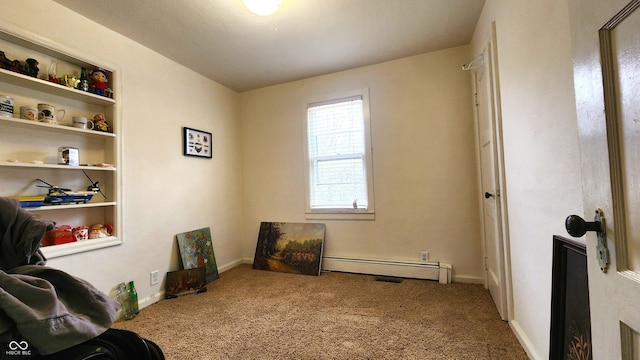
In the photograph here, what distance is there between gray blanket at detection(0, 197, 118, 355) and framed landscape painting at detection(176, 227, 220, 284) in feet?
6.67

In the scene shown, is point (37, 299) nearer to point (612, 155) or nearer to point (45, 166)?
point (612, 155)

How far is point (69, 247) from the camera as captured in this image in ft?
6.33

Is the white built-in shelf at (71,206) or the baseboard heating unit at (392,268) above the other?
the white built-in shelf at (71,206)

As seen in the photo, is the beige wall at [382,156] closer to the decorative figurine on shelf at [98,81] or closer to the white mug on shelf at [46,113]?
the decorative figurine on shelf at [98,81]

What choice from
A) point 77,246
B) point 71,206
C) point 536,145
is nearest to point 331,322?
point 536,145

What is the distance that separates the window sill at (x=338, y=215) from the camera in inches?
123

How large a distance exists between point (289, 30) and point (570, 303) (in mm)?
2601

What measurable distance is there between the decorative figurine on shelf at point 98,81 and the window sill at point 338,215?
236 centimetres

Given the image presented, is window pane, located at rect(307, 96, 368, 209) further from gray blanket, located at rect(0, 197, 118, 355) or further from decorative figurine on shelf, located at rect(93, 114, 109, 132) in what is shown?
gray blanket, located at rect(0, 197, 118, 355)

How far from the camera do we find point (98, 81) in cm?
218

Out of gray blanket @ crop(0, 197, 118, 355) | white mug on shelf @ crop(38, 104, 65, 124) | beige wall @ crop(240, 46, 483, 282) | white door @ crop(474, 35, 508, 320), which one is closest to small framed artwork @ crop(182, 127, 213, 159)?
beige wall @ crop(240, 46, 483, 282)

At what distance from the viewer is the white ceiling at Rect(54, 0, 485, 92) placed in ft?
6.70

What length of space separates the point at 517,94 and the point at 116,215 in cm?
308

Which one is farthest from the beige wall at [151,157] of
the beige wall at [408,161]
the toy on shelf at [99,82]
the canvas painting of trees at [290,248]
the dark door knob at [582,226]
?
the dark door knob at [582,226]
